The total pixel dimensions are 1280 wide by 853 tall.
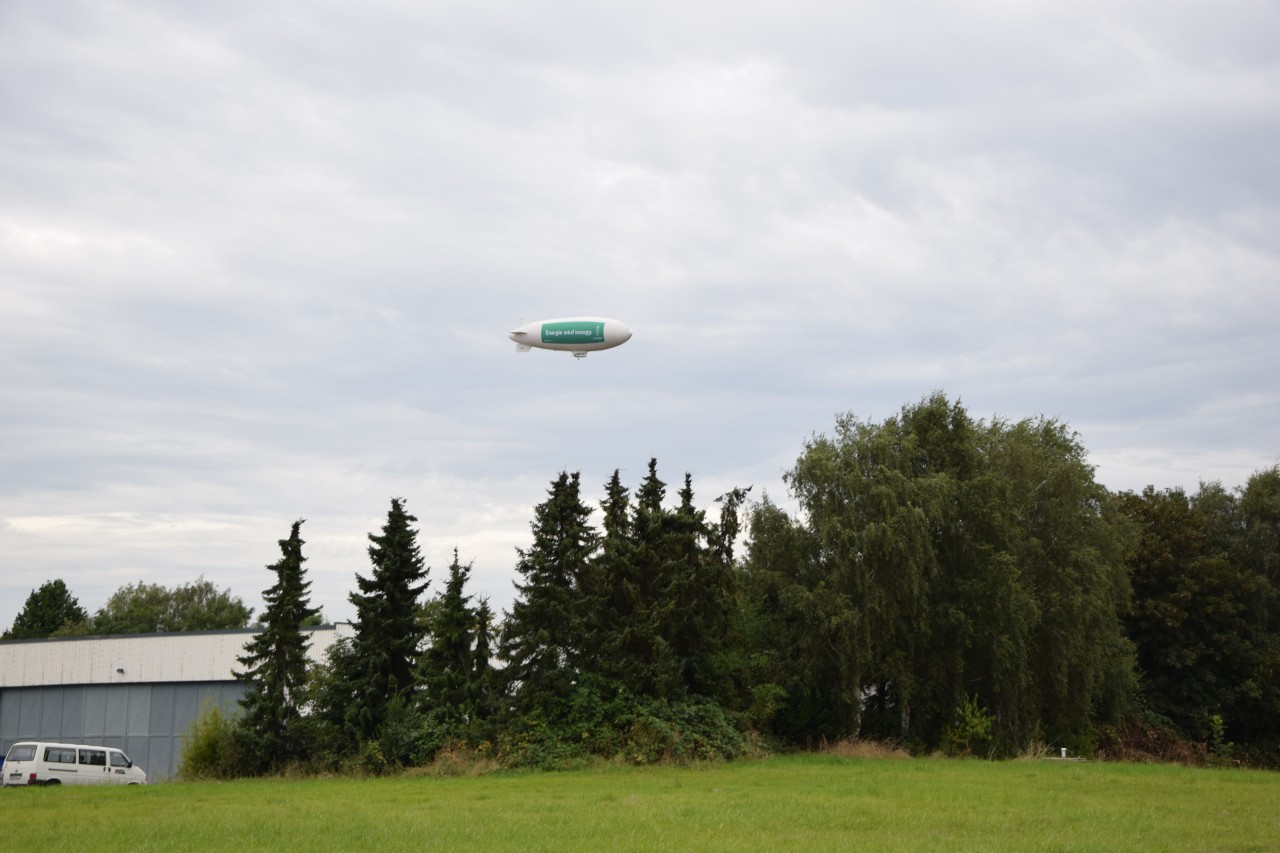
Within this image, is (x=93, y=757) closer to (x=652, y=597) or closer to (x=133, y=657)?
(x=133, y=657)

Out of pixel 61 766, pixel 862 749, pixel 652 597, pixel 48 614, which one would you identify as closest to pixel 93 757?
pixel 61 766

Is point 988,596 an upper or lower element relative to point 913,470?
lower

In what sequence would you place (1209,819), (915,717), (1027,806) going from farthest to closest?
(915,717) < (1027,806) < (1209,819)

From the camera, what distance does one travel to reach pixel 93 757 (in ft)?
135

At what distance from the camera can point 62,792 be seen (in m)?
33.5

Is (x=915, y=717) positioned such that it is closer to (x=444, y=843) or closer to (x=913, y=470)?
(x=913, y=470)

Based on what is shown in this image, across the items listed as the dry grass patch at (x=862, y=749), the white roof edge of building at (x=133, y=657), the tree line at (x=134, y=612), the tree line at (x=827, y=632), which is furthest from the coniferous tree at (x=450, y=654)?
Answer: the tree line at (x=134, y=612)

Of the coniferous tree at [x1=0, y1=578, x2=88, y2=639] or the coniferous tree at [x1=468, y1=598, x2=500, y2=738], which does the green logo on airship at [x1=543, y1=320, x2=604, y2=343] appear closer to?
the coniferous tree at [x1=468, y1=598, x2=500, y2=738]

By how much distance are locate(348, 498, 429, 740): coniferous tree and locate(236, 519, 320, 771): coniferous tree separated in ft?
7.47

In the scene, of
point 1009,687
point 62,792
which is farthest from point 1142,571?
point 62,792

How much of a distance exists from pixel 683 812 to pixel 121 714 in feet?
128

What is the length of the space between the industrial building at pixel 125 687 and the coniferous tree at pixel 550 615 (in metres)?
13.0

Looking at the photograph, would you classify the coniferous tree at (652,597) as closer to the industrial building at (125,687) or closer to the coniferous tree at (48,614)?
the industrial building at (125,687)

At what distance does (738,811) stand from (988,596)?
25.4 m
